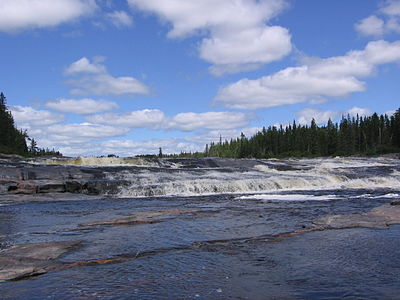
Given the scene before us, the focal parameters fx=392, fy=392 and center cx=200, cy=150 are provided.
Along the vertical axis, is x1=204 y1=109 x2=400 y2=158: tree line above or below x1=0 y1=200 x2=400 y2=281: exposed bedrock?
above

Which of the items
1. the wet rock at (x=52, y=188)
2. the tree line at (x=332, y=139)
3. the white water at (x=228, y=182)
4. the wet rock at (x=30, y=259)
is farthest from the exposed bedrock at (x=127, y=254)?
the tree line at (x=332, y=139)

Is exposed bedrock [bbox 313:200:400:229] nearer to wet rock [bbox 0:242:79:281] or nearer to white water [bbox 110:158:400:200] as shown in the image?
wet rock [bbox 0:242:79:281]

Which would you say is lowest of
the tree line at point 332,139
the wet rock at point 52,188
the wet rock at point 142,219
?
the wet rock at point 142,219

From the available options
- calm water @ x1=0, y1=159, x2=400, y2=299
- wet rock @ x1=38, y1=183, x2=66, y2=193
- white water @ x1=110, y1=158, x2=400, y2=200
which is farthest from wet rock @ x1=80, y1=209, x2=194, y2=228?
wet rock @ x1=38, y1=183, x2=66, y2=193

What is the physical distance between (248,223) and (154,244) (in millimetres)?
3830

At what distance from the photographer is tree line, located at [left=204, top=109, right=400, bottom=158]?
99625 mm

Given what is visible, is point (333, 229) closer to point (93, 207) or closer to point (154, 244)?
point (154, 244)

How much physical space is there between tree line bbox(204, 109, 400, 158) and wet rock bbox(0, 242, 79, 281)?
8923cm

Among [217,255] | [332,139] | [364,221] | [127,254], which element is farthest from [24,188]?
[332,139]

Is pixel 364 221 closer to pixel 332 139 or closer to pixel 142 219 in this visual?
pixel 142 219

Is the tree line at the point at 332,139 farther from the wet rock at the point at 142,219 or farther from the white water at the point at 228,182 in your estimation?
the wet rock at the point at 142,219

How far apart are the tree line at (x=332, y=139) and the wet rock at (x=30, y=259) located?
8923 centimetres

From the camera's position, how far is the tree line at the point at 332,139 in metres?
99.6

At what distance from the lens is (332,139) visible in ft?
369
